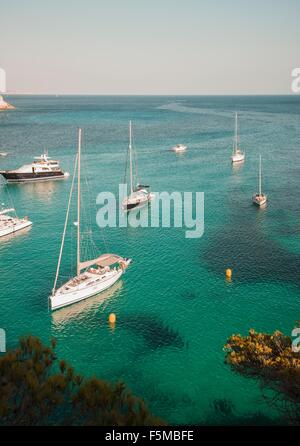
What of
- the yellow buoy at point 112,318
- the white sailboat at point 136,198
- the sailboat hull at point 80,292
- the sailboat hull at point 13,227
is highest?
the white sailboat at point 136,198

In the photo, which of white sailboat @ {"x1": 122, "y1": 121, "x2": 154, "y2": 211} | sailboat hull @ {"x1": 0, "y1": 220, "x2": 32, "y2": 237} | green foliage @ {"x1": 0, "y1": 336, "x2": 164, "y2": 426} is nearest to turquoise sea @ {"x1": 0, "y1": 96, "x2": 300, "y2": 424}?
sailboat hull @ {"x1": 0, "y1": 220, "x2": 32, "y2": 237}

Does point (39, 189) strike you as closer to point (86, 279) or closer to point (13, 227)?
point (13, 227)

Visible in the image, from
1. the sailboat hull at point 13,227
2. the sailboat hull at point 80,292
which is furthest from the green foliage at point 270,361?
the sailboat hull at point 13,227

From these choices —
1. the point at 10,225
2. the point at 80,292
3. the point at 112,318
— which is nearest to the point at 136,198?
the point at 10,225

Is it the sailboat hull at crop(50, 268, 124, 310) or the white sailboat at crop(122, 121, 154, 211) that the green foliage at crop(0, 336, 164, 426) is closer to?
the sailboat hull at crop(50, 268, 124, 310)

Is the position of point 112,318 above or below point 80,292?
below

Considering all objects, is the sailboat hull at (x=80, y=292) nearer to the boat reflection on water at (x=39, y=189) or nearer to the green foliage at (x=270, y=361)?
the green foliage at (x=270, y=361)
